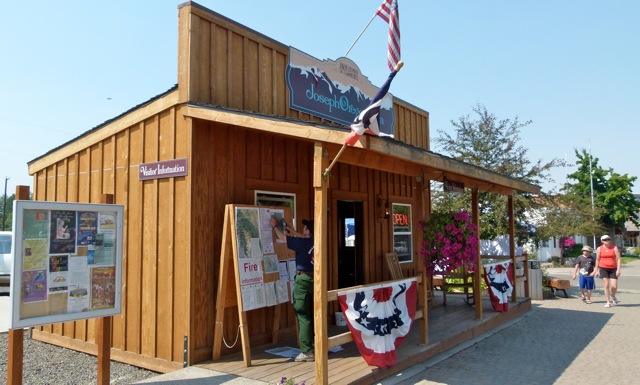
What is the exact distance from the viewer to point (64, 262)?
454 cm

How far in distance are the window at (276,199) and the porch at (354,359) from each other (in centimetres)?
193

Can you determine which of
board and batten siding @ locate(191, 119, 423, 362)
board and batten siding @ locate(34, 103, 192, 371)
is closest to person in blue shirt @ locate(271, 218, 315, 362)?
board and batten siding @ locate(191, 119, 423, 362)

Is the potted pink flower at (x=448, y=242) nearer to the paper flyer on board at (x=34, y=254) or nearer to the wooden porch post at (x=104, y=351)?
the wooden porch post at (x=104, y=351)

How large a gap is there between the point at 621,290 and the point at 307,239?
46.2ft

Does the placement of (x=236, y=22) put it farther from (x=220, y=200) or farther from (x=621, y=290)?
(x=621, y=290)

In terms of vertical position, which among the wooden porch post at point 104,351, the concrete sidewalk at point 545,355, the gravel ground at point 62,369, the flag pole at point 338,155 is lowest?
the concrete sidewalk at point 545,355

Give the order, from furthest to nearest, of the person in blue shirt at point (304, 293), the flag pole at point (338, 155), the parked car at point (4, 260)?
1. the parked car at point (4, 260)
2. the person in blue shirt at point (304, 293)
3. the flag pole at point (338, 155)

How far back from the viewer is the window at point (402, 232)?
411 inches

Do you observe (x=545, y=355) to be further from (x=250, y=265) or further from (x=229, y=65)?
(x=229, y=65)

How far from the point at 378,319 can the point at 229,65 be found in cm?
384

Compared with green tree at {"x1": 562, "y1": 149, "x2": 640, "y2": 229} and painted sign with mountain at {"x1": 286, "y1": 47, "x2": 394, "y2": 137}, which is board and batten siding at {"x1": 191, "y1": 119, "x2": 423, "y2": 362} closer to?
painted sign with mountain at {"x1": 286, "y1": 47, "x2": 394, "y2": 137}

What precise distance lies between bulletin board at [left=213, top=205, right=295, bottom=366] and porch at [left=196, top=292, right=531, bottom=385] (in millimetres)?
261

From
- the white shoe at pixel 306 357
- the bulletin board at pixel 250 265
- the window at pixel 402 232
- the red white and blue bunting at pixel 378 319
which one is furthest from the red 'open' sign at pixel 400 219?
the white shoe at pixel 306 357

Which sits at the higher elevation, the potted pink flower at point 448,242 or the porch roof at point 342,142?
the porch roof at point 342,142
